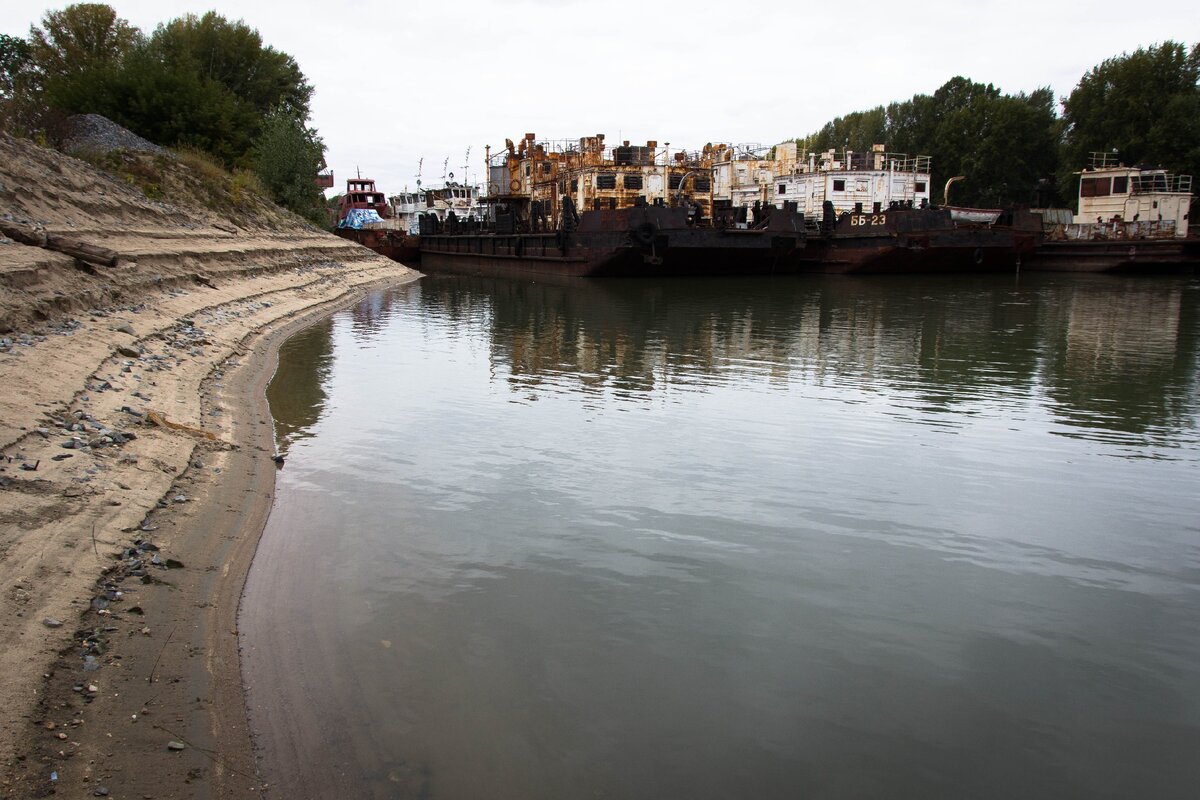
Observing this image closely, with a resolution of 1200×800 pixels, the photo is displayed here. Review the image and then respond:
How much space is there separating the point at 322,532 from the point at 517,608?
6.69 ft

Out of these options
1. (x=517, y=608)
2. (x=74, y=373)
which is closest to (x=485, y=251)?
(x=74, y=373)

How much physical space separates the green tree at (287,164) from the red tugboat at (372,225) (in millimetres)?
7294

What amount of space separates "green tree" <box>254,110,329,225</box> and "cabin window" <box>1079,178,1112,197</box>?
4071 centimetres

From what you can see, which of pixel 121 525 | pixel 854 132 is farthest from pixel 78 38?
pixel 854 132

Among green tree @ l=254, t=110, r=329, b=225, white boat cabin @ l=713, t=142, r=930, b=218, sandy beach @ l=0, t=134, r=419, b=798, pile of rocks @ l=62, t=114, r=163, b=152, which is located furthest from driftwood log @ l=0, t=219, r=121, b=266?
white boat cabin @ l=713, t=142, r=930, b=218

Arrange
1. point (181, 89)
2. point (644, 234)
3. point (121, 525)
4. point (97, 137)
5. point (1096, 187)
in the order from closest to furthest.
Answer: point (121, 525) → point (97, 137) → point (644, 234) → point (181, 89) → point (1096, 187)

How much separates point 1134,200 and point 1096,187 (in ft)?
6.99

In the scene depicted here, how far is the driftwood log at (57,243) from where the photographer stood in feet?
42.6

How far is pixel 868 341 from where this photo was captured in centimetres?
1884

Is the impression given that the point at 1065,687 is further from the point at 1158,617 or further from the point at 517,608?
the point at 517,608

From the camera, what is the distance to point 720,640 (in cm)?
514

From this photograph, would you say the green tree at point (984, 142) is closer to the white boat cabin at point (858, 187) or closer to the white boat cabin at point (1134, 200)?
the white boat cabin at point (1134, 200)

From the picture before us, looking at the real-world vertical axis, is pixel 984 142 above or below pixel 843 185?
above

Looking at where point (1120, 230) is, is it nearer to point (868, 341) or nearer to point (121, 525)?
point (868, 341)
